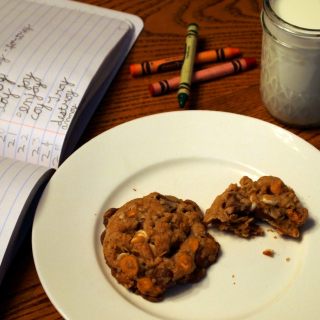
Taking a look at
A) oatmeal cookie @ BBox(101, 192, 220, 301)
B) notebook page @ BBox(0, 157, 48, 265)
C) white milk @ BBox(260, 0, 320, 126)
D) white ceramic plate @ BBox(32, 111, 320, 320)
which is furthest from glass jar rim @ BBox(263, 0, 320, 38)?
notebook page @ BBox(0, 157, 48, 265)

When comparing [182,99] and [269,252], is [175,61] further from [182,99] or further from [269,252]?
[269,252]

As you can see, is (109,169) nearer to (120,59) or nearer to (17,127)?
(17,127)

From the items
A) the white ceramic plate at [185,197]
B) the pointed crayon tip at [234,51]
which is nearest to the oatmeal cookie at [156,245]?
the white ceramic plate at [185,197]

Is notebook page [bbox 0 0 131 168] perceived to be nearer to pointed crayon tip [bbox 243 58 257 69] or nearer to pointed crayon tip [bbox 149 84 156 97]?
pointed crayon tip [bbox 149 84 156 97]

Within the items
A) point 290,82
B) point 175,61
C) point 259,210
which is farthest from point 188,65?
point 259,210

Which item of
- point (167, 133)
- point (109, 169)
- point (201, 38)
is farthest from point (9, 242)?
point (201, 38)

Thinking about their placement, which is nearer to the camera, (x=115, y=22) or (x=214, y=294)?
(x=214, y=294)
